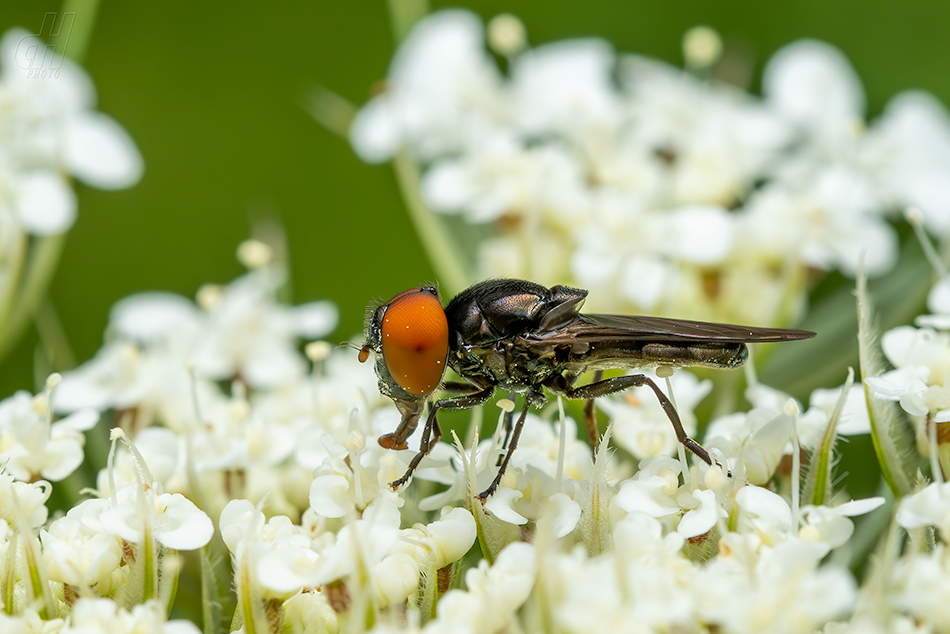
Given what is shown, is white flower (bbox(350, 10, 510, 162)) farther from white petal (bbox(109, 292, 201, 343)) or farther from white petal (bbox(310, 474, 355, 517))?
white petal (bbox(310, 474, 355, 517))

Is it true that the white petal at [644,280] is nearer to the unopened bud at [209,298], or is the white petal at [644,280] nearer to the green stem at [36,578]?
the unopened bud at [209,298]

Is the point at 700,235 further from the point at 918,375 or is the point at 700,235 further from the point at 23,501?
the point at 23,501

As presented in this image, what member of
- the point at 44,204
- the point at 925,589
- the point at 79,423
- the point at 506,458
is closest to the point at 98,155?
the point at 44,204

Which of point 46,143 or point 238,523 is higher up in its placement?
point 46,143

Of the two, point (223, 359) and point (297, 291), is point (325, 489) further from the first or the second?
point (297, 291)

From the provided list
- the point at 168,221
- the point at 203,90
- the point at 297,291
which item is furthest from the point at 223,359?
the point at 203,90

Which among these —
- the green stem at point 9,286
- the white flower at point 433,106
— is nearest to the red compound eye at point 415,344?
the green stem at point 9,286
